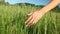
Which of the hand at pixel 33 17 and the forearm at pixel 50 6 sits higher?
the forearm at pixel 50 6

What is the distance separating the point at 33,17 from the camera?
1.75m

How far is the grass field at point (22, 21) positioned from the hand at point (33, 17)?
5cm

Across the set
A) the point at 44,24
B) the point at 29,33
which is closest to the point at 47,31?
the point at 44,24

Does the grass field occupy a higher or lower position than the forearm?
lower

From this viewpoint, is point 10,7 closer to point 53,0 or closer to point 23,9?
point 23,9

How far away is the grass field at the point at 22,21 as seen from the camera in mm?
1830

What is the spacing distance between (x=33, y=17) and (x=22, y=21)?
0.56 feet

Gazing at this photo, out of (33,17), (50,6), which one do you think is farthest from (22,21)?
(50,6)

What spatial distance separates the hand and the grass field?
0.05 metres

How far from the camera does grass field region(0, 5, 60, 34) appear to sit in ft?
6.00

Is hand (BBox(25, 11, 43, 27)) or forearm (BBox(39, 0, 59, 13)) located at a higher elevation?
forearm (BBox(39, 0, 59, 13))

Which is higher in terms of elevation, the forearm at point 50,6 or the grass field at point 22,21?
the forearm at point 50,6

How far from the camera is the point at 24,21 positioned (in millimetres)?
1850

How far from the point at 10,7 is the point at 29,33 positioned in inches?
13.8
